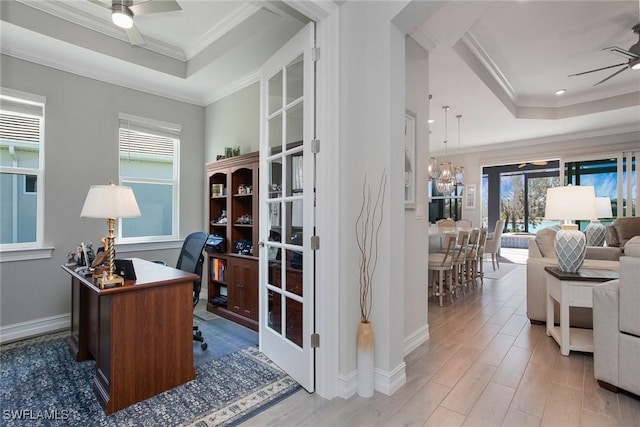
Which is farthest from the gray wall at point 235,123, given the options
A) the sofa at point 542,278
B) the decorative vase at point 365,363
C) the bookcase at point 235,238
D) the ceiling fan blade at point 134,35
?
the sofa at point 542,278

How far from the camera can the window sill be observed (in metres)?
3.10

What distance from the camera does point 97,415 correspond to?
1.92 meters

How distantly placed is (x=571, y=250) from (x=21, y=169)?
5.37 m

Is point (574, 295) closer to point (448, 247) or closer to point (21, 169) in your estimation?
point (448, 247)

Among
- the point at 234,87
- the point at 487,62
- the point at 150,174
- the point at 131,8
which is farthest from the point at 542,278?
the point at 150,174

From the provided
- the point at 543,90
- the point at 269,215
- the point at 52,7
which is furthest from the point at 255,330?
the point at 543,90

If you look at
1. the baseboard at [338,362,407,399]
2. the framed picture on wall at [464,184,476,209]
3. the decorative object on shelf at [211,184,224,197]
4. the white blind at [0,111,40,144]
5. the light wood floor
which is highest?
the white blind at [0,111,40,144]

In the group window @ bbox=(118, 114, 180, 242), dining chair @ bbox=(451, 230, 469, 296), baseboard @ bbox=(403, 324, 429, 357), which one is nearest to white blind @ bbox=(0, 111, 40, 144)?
window @ bbox=(118, 114, 180, 242)

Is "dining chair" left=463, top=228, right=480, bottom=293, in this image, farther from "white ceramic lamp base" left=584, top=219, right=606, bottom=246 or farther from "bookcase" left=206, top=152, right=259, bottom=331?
"bookcase" left=206, top=152, right=259, bottom=331

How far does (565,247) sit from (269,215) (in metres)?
2.64

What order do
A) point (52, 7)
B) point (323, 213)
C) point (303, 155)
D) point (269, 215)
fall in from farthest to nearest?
point (52, 7) < point (269, 215) < point (303, 155) < point (323, 213)

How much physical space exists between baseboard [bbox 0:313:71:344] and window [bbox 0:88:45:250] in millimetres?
784

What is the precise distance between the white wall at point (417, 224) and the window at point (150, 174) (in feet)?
10.6

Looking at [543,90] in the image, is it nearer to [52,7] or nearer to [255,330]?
[255,330]
